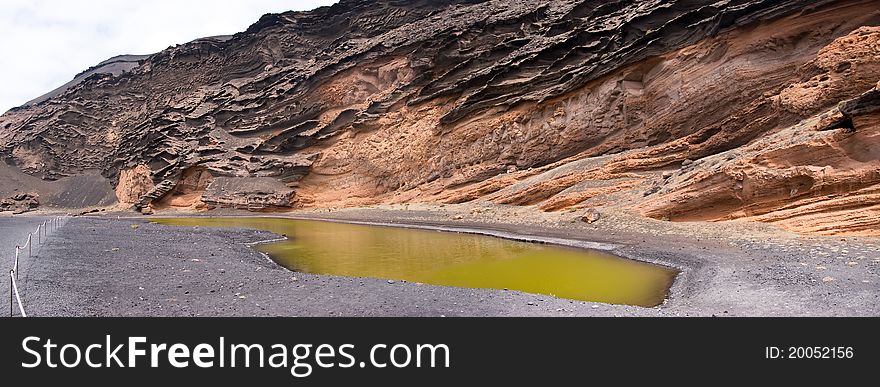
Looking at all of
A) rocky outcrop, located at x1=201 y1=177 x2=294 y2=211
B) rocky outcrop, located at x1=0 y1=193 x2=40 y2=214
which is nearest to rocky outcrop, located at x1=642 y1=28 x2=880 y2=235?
rocky outcrop, located at x1=201 y1=177 x2=294 y2=211

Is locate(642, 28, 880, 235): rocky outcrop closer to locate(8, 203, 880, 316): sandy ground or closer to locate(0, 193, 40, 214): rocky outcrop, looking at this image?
locate(8, 203, 880, 316): sandy ground

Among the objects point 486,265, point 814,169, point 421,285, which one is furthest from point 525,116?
point 421,285

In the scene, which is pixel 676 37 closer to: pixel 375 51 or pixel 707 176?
pixel 707 176

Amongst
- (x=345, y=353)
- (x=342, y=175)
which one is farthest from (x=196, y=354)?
(x=342, y=175)

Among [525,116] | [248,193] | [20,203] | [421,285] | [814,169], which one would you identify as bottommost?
[421,285]

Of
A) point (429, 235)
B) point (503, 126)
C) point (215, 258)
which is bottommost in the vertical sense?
point (429, 235)

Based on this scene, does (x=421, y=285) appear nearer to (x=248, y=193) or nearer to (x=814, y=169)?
(x=814, y=169)
